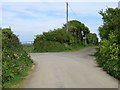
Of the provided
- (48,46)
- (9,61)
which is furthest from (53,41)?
(9,61)

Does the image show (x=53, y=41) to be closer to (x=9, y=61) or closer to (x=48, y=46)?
(x=48, y=46)

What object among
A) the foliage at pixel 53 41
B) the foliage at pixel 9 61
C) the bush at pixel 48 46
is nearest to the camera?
the foliage at pixel 9 61

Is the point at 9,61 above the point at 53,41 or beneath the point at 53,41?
beneath

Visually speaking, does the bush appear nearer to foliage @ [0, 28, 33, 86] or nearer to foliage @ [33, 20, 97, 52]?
foliage @ [33, 20, 97, 52]

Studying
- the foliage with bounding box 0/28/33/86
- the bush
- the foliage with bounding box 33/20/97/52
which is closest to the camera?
the foliage with bounding box 0/28/33/86

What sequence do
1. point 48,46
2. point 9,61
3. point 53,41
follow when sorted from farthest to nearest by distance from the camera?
point 53,41 → point 48,46 → point 9,61

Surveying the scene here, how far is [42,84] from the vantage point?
9586mm

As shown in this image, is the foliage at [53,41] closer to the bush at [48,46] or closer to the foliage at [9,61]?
the bush at [48,46]

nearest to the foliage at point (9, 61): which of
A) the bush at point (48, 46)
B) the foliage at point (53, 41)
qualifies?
the bush at point (48, 46)

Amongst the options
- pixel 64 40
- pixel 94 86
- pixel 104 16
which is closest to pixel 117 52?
pixel 94 86

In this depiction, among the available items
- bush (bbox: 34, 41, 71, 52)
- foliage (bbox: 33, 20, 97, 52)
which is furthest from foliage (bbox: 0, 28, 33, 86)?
foliage (bbox: 33, 20, 97, 52)

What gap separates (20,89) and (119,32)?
7.27 meters

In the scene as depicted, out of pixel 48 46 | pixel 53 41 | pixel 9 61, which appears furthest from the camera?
pixel 53 41

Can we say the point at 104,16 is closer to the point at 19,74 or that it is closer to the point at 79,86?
the point at 19,74
